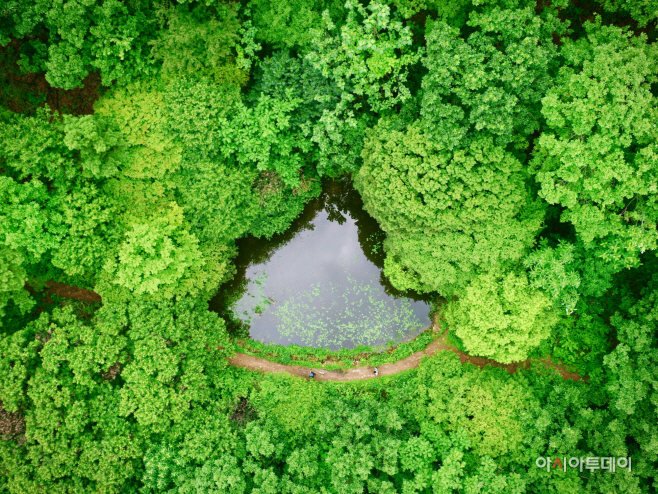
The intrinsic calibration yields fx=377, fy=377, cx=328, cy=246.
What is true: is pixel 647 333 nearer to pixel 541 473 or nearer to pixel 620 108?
pixel 541 473

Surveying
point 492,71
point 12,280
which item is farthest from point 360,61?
point 12,280

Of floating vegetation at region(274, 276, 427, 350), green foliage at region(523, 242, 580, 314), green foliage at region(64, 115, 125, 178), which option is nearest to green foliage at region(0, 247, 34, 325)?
green foliage at region(64, 115, 125, 178)

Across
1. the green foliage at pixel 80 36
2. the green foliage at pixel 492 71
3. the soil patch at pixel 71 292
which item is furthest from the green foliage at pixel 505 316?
the soil patch at pixel 71 292

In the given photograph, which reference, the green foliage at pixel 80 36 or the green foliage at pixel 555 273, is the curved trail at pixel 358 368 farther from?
the green foliage at pixel 80 36

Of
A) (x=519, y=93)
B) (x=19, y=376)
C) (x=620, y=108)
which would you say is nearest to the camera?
(x=620, y=108)

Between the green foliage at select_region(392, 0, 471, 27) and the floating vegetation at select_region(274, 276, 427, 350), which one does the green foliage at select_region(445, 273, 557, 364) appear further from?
the green foliage at select_region(392, 0, 471, 27)

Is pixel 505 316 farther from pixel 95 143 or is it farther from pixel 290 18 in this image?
pixel 95 143

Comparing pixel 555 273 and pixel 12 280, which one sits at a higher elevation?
pixel 555 273

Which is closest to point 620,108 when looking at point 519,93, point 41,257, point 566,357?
point 519,93
